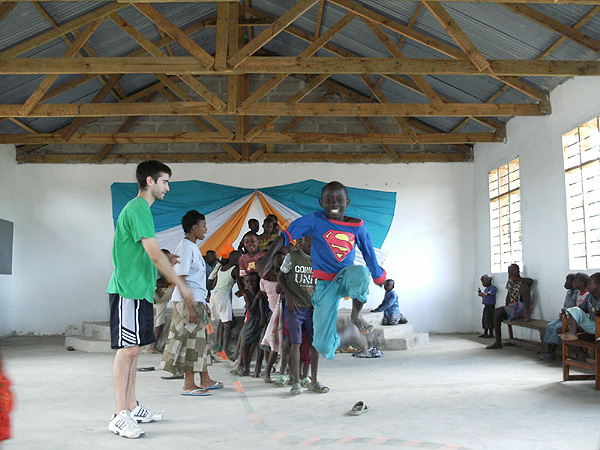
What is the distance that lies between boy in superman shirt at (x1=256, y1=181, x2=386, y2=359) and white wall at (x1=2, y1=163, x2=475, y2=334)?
771cm

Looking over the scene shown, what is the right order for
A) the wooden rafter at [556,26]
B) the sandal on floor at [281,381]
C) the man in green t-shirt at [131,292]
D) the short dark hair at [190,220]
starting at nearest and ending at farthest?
1. the man in green t-shirt at [131,292]
2. the short dark hair at [190,220]
3. the sandal on floor at [281,381]
4. the wooden rafter at [556,26]

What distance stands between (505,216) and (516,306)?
7.03 feet

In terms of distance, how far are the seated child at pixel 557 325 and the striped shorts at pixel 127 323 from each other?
553 cm

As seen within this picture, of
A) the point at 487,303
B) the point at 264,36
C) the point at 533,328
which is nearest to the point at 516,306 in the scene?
the point at 533,328

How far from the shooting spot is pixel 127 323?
148 inches

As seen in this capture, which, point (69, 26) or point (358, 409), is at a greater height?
point (69, 26)

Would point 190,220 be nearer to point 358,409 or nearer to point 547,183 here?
point 358,409

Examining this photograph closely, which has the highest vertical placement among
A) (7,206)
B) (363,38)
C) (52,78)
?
(363,38)

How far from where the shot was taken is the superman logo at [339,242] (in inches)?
181

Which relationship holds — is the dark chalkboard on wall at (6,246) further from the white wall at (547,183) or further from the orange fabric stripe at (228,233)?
the white wall at (547,183)

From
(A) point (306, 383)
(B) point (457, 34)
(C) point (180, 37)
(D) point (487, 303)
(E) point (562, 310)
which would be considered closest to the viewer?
(A) point (306, 383)

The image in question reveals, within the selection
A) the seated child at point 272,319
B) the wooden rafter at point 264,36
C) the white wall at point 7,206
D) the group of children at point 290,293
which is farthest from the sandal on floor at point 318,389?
the white wall at point 7,206

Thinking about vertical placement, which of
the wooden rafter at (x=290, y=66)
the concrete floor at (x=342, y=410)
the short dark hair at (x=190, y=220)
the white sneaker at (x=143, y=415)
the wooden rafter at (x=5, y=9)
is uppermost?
the wooden rafter at (x=5, y=9)

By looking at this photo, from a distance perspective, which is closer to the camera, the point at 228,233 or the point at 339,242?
the point at 339,242
